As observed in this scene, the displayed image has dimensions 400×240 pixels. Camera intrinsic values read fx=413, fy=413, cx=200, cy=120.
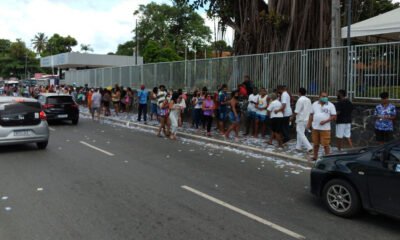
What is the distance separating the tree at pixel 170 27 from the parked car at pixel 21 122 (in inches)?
2644

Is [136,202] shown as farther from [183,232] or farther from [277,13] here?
[277,13]

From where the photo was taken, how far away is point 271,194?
6898mm

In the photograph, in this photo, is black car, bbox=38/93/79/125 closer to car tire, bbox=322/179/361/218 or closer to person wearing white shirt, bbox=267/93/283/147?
person wearing white shirt, bbox=267/93/283/147

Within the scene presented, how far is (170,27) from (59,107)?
61508mm

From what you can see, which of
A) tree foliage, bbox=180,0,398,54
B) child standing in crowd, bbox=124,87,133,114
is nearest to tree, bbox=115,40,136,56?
child standing in crowd, bbox=124,87,133,114

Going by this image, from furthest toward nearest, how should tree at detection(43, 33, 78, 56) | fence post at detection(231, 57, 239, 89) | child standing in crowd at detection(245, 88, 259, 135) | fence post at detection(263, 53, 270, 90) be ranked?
tree at detection(43, 33, 78, 56) < fence post at detection(231, 57, 239, 89) < fence post at detection(263, 53, 270, 90) < child standing in crowd at detection(245, 88, 259, 135)

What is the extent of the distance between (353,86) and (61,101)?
1289cm

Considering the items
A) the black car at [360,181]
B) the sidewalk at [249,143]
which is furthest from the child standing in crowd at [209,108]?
the black car at [360,181]

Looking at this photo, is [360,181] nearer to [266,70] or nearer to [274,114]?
[274,114]

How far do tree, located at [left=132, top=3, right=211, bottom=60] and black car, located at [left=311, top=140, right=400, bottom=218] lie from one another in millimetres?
72631

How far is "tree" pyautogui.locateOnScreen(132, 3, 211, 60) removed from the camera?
3063 inches

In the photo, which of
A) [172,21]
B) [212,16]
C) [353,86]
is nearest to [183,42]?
[172,21]

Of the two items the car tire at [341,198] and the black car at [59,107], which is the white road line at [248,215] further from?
the black car at [59,107]

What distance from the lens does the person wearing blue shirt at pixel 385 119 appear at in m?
9.56
